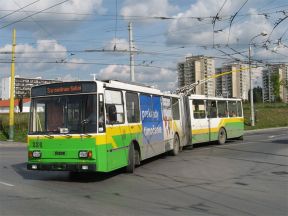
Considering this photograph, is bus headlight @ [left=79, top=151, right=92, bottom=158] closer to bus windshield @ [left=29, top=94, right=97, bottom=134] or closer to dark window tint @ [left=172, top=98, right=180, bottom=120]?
bus windshield @ [left=29, top=94, right=97, bottom=134]

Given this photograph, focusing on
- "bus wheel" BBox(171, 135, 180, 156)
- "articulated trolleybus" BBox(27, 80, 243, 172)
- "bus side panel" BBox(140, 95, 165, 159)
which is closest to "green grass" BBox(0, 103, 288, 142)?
"bus wheel" BBox(171, 135, 180, 156)

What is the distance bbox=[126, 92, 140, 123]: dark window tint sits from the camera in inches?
525

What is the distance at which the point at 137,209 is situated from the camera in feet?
26.7

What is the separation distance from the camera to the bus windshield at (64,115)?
11258 mm

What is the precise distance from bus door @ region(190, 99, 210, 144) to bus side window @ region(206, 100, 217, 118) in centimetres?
40

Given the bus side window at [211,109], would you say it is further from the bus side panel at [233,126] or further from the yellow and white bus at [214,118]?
the bus side panel at [233,126]

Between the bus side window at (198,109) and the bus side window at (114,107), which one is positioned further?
the bus side window at (198,109)

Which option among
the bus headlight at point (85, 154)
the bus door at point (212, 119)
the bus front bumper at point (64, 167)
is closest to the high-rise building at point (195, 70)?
the bus door at point (212, 119)

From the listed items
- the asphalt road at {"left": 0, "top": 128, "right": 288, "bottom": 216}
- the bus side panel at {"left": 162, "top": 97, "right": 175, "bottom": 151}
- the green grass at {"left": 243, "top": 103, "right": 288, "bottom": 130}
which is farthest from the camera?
the green grass at {"left": 243, "top": 103, "right": 288, "bottom": 130}

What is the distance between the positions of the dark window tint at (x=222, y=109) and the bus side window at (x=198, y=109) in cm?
172

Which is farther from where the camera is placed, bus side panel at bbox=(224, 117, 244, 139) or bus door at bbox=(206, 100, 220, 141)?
bus side panel at bbox=(224, 117, 244, 139)

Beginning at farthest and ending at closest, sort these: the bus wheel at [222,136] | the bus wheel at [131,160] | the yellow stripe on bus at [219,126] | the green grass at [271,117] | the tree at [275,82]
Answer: the tree at [275,82] < the green grass at [271,117] < the bus wheel at [222,136] < the yellow stripe on bus at [219,126] < the bus wheel at [131,160]

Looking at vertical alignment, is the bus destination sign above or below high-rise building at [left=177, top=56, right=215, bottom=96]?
below

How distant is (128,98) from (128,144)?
1.38 metres
